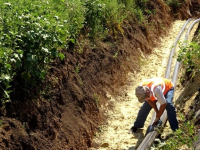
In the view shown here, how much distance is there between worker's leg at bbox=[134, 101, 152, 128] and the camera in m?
7.43

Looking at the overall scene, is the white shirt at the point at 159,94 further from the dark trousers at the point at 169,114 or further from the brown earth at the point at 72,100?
the brown earth at the point at 72,100

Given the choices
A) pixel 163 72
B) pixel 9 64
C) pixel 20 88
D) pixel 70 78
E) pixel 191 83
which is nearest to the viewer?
pixel 9 64

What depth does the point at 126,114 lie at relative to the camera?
845 cm

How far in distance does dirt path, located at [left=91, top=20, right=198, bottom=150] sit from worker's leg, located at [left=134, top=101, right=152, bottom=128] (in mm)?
185

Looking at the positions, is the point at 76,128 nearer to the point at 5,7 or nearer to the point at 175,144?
the point at 175,144

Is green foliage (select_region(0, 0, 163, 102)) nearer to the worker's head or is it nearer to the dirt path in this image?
the worker's head

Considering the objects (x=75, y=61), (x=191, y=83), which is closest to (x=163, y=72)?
(x=191, y=83)

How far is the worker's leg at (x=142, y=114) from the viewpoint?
7.43 m

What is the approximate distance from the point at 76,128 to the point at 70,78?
1273 mm

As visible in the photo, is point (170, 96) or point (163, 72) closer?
point (170, 96)

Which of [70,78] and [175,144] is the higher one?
[70,78]

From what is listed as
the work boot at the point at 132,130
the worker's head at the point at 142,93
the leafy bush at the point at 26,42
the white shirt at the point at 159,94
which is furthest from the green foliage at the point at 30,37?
the work boot at the point at 132,130

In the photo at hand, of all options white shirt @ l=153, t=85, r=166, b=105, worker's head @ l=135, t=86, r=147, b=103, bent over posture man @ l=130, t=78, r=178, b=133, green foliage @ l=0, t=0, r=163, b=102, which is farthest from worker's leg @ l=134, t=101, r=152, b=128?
green foliage @ l=0, t=0, r=163, b=102

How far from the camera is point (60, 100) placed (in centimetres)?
717
